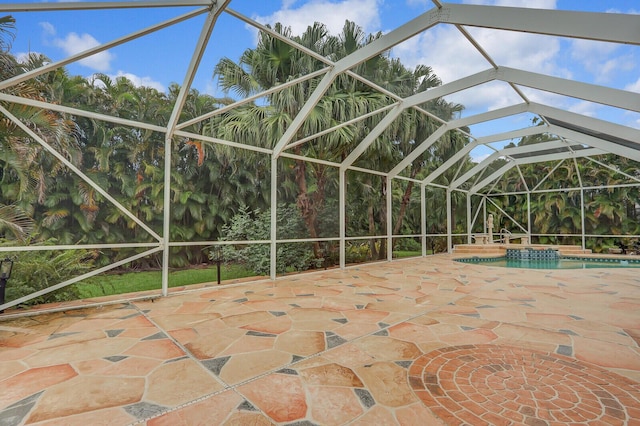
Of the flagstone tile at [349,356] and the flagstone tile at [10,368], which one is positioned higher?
the flagstone tile at [349,356]

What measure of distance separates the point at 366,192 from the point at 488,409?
765cm

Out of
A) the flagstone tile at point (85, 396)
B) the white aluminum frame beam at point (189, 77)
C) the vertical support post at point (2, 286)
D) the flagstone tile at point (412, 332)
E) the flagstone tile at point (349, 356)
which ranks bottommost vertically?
the flagstone tile at point (412, 332)

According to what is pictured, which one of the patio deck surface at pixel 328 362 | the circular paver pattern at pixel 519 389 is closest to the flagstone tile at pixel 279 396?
the patio deck surface at pixel 328 362

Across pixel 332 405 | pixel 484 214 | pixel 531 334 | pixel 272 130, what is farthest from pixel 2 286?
pixel 484 214

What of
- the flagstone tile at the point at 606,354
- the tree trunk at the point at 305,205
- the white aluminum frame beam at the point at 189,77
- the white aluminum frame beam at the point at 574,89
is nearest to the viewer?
the flagstone tile at the point at 606,354

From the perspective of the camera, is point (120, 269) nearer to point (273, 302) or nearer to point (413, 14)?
point (273, 302)

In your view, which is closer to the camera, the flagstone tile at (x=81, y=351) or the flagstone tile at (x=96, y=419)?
the flagstone tile at (x=96, y=419)

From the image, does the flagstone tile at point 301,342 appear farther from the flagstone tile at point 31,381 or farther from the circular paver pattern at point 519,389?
the flagstone tile at point 31,381

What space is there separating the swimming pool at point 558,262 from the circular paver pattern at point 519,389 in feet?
26.9

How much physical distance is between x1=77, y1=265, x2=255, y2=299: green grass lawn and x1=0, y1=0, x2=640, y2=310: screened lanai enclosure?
260 millimetres

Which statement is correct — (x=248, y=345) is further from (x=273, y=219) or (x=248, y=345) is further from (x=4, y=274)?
(x=273, y=219)

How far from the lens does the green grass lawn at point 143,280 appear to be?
5.76 meters

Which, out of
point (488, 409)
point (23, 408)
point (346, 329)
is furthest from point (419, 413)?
point (23, 408)

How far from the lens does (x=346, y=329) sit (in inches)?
138
